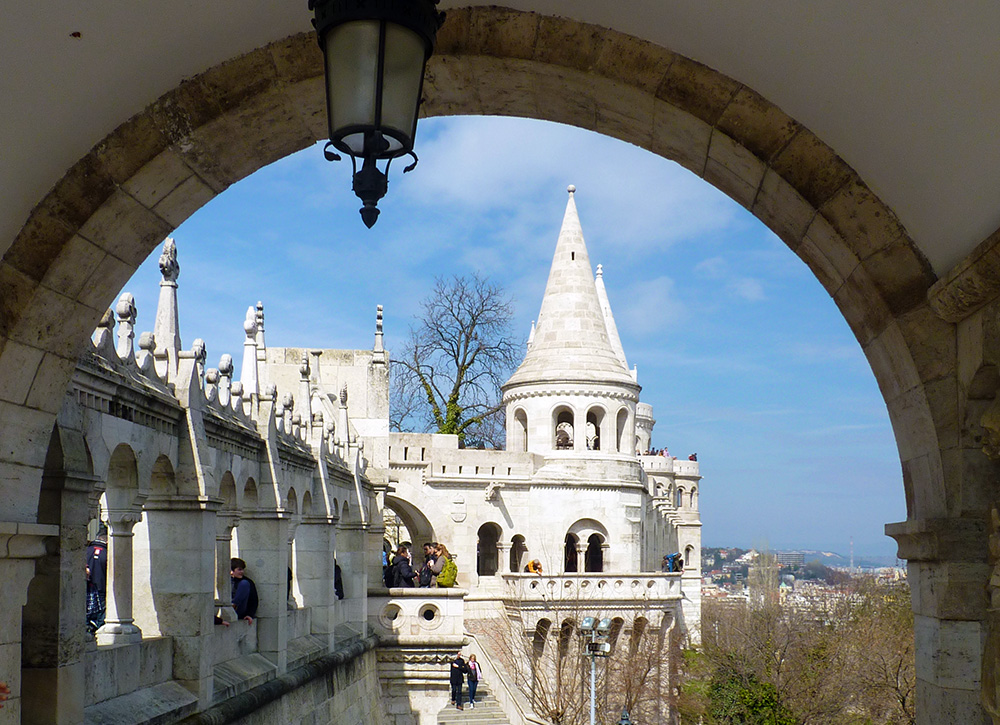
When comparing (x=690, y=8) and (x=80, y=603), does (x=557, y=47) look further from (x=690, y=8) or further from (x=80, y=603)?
(x=80, y=603)

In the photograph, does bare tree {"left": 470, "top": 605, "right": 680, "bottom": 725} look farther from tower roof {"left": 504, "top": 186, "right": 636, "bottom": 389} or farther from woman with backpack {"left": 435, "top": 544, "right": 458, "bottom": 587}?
tower roof {"left": 504, "top": 186, "right": 636, "bottom": 389}

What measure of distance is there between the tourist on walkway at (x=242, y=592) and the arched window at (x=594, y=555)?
23804 millimetres

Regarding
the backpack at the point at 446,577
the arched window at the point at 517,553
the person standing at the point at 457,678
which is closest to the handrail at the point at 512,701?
the person standing at the point at 457,678

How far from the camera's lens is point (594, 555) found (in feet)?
114

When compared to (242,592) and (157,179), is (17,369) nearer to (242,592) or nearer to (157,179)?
(157,179)

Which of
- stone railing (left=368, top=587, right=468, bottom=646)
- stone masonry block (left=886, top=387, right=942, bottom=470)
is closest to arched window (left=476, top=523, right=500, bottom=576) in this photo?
stone railing (left=368, top=587, right=468, bottom=646)

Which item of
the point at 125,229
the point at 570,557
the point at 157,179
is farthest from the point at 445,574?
the point at 157,179

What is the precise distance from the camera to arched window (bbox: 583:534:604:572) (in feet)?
112

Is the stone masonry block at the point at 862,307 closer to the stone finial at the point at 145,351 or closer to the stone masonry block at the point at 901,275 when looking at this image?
the stone masonry block at the point at 901,275

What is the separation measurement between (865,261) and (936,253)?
22cm

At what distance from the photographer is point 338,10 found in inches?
99.0

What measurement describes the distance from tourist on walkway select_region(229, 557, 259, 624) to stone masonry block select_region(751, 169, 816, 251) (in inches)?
303

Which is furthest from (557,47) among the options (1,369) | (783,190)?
(1,369)

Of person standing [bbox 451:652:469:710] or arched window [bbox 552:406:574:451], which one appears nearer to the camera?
person standing [bbox 451:652:469:710]
